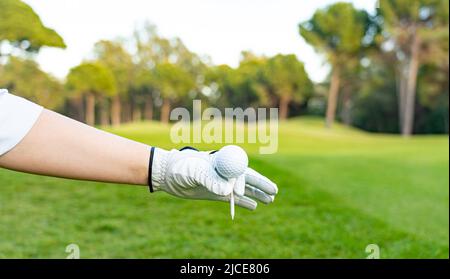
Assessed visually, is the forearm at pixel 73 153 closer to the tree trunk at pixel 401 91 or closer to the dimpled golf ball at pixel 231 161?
the dimpled golf ball at pixel 231 161

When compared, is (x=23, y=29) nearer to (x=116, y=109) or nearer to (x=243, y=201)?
(x=116, y=109)

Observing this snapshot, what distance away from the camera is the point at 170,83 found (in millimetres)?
1997

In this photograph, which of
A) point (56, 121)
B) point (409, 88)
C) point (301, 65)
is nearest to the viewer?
point (56, 121)

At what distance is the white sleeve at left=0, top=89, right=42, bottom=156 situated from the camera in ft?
2.35

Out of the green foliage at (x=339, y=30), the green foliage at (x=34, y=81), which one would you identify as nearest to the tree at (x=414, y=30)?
the green foliage at (x=339, y=30)

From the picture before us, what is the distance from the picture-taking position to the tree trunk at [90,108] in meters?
2.00

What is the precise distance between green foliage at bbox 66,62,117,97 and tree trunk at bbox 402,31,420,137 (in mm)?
2263

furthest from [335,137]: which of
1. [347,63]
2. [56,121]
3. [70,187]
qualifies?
[56,121]

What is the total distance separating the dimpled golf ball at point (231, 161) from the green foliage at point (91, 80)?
1.33 metres

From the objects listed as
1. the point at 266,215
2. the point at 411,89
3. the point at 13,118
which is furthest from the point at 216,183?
the point at 411,89

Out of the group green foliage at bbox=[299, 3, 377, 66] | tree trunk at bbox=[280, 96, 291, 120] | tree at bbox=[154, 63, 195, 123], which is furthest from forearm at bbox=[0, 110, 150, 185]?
green foliage at bbox=[299, 3, 377, 66]

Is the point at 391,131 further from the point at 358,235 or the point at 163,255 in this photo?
the point at 163,255
